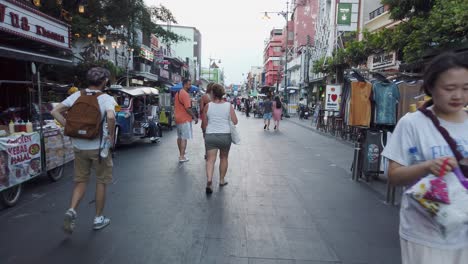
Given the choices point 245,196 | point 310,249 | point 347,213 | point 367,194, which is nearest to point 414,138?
point 310,249

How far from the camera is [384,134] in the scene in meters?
7.15

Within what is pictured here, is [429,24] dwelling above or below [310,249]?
above

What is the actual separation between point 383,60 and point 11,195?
16.5m

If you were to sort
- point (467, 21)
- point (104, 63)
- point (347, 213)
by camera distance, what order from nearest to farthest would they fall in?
1. point (347, 213)
2. point (467, 21)
3. point (104, 63)

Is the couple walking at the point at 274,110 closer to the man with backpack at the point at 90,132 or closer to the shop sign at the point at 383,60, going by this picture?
the shop sign at the point at 383,60

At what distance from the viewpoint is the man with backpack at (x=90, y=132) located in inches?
167

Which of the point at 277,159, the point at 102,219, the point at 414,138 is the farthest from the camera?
the point at 277,159

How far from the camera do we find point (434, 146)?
1941 millimetres

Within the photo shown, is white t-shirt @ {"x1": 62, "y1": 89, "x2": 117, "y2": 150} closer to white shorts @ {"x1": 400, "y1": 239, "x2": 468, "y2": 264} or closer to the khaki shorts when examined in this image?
the khaki shorts

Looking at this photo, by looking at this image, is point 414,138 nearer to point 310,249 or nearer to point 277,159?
point 310,249

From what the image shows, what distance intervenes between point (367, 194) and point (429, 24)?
506cm

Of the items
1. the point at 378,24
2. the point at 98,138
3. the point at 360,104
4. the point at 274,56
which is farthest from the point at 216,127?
the point at 274,56

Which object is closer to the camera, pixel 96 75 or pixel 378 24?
pixel 96 75

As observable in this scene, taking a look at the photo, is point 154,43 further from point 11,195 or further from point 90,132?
point 90,132
